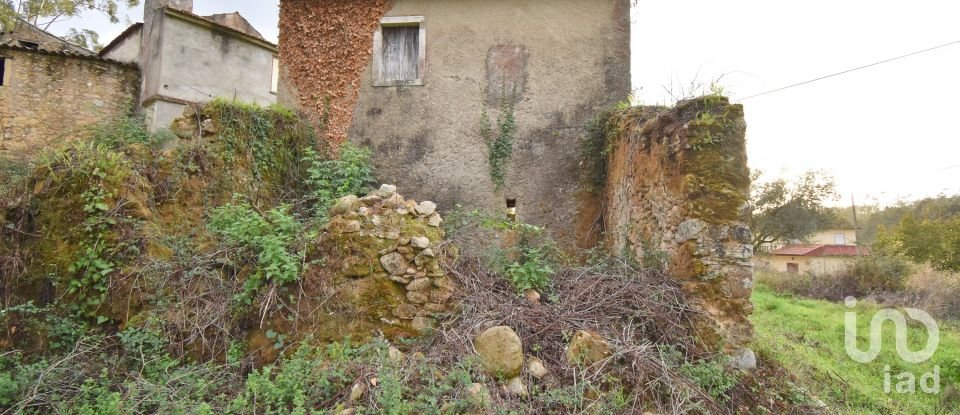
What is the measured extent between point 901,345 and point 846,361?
1.79m

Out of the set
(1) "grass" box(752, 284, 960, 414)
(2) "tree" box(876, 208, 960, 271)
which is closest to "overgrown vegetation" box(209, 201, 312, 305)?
(1) "grass" box(752, 284, 960, 414)

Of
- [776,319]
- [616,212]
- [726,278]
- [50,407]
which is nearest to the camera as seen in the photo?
[50,407]

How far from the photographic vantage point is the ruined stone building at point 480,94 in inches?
279

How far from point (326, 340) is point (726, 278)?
3.73 m

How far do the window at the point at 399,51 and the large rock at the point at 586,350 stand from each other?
17.1ft

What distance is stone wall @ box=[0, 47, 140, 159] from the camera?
999 centimetres

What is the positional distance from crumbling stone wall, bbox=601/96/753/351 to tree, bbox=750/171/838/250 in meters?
21.6

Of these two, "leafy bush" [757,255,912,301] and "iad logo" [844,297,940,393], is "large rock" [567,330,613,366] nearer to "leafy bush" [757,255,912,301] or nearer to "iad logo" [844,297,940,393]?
"iad logo" [844,297,940,393]

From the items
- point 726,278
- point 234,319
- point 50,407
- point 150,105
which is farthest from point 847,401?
point 150,105

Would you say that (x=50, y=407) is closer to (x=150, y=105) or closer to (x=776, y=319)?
(x=150, y=105)

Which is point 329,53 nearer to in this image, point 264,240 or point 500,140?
point 500,140

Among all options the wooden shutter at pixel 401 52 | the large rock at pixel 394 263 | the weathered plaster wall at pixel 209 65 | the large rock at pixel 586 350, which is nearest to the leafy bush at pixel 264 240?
the large rock at pixel 394 263

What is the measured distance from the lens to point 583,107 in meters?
7.26

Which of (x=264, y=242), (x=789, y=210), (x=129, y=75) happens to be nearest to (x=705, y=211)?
(x=264, y=242)
